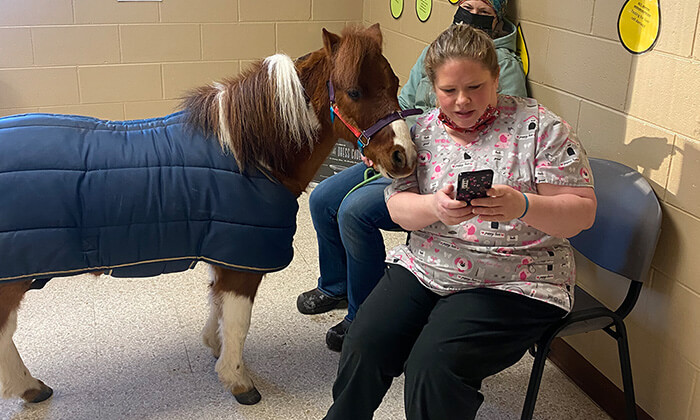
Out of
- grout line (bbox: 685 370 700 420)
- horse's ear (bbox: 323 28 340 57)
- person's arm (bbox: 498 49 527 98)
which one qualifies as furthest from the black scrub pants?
person's arm (bbox: 498 49 527 98)

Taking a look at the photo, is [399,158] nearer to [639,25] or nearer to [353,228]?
[353,228]

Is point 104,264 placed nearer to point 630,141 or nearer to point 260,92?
point 260,92

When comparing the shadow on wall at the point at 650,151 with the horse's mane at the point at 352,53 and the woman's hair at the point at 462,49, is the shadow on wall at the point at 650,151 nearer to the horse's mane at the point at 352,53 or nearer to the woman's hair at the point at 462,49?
the woman's hair at the point at 462,49

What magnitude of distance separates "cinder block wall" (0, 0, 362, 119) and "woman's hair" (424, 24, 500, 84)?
2.59 metres

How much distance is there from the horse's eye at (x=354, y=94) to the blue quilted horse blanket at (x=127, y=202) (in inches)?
13.7

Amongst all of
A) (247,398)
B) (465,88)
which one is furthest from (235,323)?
(465,88)

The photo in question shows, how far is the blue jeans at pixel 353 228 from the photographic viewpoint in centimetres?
205

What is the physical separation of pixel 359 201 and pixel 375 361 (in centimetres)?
70

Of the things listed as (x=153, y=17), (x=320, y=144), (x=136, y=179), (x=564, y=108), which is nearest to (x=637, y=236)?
(x=564, y=108)

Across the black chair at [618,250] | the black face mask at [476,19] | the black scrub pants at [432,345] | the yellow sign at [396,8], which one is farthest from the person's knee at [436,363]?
the yellow sign at [396,8]

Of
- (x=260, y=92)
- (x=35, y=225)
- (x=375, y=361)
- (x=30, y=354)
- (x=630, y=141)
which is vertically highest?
(x=260, y=92)

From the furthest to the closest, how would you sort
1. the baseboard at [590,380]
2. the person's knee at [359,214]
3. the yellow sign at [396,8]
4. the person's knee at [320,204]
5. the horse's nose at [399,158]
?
the yellow sign at [396,8] → the person's knee at [320,204] → the person's knee at [359,214] → the baseboard at [590,380] → the horse's nose at [399,158]

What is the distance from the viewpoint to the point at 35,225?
5.29 feet

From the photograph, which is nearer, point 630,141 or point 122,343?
point 630,141
